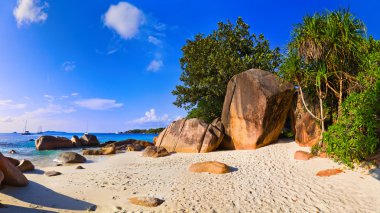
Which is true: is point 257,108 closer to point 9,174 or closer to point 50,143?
point 9,174

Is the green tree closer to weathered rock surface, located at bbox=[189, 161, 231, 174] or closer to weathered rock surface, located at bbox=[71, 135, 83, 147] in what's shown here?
weathered rock surface, located at bbox=[189, 161, 231, 174]

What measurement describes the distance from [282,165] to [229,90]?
7.13 meters

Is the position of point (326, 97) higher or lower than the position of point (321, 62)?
lower

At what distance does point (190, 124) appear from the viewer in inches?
722

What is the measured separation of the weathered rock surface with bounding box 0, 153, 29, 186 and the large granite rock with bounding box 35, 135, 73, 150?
23525mm

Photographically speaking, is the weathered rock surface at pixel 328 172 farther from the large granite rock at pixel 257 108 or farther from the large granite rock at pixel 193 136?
Result: the large granite rock at pixel 193 136

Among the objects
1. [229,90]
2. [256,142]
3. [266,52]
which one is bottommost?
[256,142]

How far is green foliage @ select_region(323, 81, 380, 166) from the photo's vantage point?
9852 mm

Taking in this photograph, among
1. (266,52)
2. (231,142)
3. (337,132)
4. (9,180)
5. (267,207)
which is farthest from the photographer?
(266,52)

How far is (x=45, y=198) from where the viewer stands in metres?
7.94

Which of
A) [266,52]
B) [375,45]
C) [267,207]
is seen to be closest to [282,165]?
[267,207]

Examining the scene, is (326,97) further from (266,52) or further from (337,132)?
(266,52)

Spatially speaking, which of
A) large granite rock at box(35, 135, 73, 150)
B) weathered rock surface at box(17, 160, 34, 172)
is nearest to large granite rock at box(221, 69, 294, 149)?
weathered rock surface at box(17, 160, 34, 172)

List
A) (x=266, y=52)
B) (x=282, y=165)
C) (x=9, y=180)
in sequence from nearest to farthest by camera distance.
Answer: (x=9, y=180) → (x=282, y=165) → (x=266, y=52)
